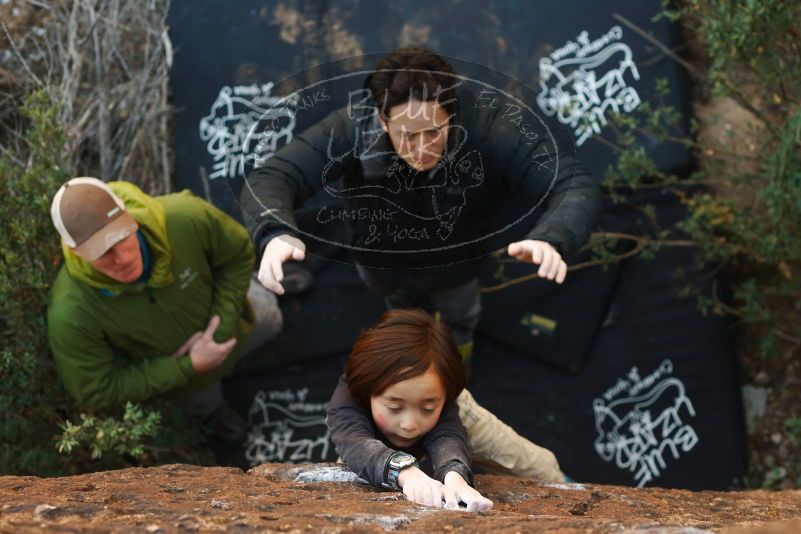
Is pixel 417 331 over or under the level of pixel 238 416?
over

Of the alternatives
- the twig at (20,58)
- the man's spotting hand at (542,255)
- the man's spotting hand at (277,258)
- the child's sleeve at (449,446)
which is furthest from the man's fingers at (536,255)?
the twig at (20,58)

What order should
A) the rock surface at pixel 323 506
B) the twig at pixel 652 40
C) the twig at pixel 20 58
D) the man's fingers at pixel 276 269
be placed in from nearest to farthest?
the rock surface at pixel 323 506 < the man's fingers at pixel 276 269 < the twig at pixel 20 58 < the twig at pixel 652 40

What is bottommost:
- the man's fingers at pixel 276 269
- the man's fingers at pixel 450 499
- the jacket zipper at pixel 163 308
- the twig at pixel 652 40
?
the man's fingers at pixel 450 499

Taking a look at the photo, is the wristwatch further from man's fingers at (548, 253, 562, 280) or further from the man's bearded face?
the man's bearded face

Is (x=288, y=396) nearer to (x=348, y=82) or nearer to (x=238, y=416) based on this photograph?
(x=238, y=416)

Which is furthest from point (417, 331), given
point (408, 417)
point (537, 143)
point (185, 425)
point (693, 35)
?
point (693, 35)

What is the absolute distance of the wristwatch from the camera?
214 centimetres

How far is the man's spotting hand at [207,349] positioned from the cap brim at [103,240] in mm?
678

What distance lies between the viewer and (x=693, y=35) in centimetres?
432

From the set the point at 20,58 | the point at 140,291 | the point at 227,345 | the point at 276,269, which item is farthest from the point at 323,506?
the point at 20,58

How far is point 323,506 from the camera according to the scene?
199 cm

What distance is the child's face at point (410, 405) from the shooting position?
2230 millimetres

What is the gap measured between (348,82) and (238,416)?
232cm

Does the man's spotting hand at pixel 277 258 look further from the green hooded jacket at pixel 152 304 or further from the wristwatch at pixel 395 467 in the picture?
the green hooded jacket at pixel 152 304
